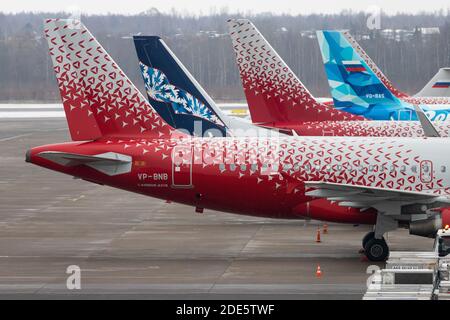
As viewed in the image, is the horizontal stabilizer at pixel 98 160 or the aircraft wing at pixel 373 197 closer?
the aircraft wing at pixel 373 197

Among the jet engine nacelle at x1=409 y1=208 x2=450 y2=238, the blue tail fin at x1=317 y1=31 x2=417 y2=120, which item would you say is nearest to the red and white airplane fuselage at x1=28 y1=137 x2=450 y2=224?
the jet engine nacelle at x1=409 y1=208 x2=450 y2=238

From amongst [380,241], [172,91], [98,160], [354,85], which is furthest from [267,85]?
[380,241]

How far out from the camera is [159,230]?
42375 millimetres

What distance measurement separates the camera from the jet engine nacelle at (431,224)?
34.2 meters

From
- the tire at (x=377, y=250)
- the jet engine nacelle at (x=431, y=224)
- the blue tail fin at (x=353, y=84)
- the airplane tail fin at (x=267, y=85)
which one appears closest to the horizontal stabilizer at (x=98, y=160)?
the tire at (x=377, y=250)

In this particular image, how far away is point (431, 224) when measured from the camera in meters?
34.3

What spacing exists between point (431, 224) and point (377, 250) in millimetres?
1919

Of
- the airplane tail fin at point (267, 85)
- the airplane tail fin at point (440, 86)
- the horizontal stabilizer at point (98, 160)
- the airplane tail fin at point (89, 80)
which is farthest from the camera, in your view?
the airplane tail fin at point (440, 86)

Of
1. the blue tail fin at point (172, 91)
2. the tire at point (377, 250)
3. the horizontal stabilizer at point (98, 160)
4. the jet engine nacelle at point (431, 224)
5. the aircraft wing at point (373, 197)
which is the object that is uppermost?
the blue tail fin at point (172, 91)

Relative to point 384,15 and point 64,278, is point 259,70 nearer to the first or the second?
point 64,278

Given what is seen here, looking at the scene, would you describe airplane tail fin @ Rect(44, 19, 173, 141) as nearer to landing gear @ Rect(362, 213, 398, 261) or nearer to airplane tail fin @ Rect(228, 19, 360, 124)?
landing gear @ Rect(362, 213, 398, 261)

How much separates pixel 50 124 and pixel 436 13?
103 metres

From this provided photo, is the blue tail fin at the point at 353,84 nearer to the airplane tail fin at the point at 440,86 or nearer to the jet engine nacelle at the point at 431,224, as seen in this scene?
the airplane tail fin at the point at 440,86

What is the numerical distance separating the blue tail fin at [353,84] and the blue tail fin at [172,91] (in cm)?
1820
